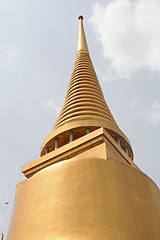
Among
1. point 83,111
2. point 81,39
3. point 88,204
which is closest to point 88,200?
point 88,204

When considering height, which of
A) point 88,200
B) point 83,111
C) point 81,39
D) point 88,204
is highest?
point 81,39

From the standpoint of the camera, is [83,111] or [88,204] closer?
[88,204]

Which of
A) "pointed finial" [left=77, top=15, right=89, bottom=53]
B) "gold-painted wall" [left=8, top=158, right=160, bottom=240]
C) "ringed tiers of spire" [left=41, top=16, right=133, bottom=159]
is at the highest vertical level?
"pointed finial" [left=77, top=15, right=89, bottom=53]

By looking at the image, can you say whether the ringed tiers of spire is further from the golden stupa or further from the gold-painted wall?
the gold-painted wall

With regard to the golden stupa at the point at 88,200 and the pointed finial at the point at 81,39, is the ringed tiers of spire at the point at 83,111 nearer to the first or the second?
the golden stupa at the point at 88,200

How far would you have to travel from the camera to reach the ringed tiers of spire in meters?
14.1

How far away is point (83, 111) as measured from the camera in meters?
15.1

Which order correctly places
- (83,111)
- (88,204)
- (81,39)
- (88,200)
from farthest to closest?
(81,39) < (83,111) < (88,200) < (88,204)

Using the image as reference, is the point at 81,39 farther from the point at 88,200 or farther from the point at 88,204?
the point at 88,204

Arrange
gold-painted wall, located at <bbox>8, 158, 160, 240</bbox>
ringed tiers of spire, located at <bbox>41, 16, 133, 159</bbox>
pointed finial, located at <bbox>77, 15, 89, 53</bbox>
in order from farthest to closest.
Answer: pointed finial, located at <bbox>77, 15, 89, 53</bbox>, ringed tiers of spire, located at <bbox>41, 16, 133, 159</bbox>, gold-painted wall, located at <bbox>8, 158, 160, 240</bbox>

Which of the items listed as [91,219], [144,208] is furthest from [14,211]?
[144,208]

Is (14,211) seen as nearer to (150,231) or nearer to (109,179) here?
(109,179)

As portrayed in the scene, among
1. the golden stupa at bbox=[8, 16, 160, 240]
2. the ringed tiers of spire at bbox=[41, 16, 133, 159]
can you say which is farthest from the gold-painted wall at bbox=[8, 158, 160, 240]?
the ringed tiers of spire at bbox=[41, 16, 133, 159]

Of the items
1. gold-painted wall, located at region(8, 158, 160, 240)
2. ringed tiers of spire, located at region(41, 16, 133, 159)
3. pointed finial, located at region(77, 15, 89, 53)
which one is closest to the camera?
gold-painted wall, located at region(8, 158, 160, 240)
